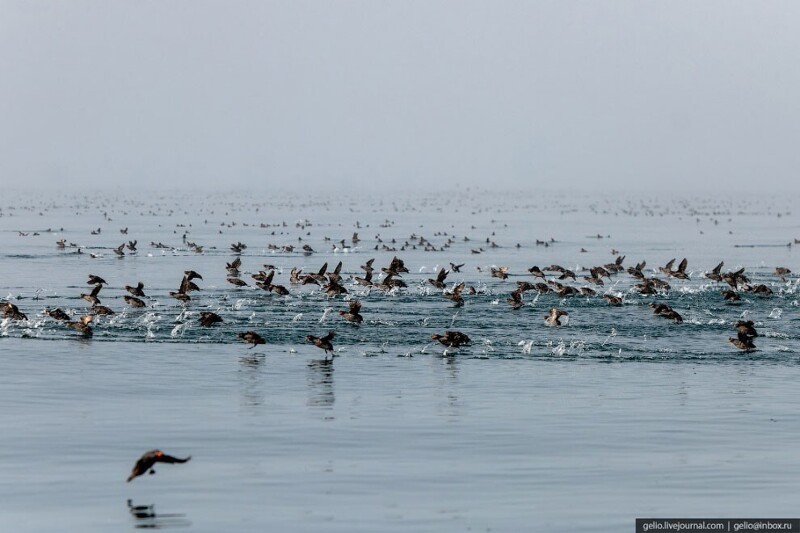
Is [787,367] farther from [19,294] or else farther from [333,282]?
[19,294]

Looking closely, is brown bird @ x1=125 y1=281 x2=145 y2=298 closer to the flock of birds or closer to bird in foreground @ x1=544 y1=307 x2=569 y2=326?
the flock of birds

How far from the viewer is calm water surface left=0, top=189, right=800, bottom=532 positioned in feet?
50.7

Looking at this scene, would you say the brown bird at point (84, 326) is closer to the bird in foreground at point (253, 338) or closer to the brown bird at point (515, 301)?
the bird in foreground at point (253, 338)

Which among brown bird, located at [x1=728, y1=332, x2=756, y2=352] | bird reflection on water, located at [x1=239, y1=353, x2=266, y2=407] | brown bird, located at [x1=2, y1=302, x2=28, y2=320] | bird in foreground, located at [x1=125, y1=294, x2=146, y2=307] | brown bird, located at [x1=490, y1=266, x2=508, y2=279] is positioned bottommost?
brown bird, located at [x1=728, y1=332, x2=756, y2=352]

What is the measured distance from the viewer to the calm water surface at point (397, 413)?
50.7ft

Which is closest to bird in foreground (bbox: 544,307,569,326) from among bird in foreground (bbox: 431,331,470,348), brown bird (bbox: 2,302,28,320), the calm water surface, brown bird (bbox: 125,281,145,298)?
the calm water surface

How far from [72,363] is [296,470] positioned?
36.5ft

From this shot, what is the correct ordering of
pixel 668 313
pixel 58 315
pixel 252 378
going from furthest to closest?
pixel 668 313 < pixel 58 315 < pixel 252 378

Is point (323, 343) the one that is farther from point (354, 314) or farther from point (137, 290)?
point (137, 290)

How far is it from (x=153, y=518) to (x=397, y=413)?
7399 millimetres

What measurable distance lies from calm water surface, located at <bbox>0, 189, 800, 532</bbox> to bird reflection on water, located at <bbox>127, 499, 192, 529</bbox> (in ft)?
0.12

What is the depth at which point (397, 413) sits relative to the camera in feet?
70.9

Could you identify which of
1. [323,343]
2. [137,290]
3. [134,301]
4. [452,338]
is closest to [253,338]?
[323,343]

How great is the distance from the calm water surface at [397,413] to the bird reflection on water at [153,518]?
4cm
